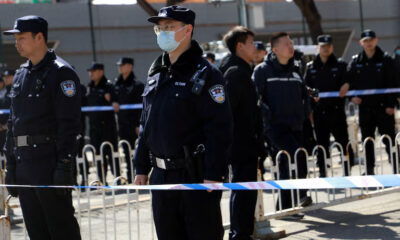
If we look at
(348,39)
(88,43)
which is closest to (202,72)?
(88,43)

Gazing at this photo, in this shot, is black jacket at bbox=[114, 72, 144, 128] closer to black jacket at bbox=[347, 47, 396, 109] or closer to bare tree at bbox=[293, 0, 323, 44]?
black jacket at bbox=[347, 47, 396, 109]

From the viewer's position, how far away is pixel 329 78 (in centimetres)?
1019

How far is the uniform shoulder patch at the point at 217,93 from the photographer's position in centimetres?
444

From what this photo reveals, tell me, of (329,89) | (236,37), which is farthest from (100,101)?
(236,37)

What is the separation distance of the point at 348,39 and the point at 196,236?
2069 cm

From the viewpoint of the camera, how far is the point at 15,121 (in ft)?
17.5

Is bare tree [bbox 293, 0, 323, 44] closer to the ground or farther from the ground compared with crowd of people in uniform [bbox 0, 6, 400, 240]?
farther from the ground

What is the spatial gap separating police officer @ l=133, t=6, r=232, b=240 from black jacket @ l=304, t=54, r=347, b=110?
5.86 metres

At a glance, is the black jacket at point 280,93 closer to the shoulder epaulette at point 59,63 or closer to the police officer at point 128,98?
the shoulder epaulette at point 59,63

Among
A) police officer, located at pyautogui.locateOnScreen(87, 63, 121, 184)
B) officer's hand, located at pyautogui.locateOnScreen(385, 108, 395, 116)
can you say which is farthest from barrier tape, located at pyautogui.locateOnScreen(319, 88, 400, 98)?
police officer, located at pyautogui.locateOnScreen(87, 63, 121, 184)

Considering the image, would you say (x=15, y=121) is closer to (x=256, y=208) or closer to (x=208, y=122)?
(x=208, y=122)

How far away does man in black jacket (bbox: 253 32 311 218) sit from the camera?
7.73m

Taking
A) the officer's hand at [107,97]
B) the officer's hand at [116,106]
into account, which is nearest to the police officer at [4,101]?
the officer's hand at [107,97]

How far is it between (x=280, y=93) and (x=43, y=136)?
10.7 ft
